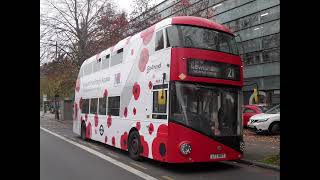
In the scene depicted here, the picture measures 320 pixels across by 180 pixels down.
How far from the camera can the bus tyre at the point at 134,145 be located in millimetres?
11873

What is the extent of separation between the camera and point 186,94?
32.9 feet

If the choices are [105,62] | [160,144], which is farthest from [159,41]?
[105,62]

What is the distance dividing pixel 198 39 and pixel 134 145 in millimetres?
3865

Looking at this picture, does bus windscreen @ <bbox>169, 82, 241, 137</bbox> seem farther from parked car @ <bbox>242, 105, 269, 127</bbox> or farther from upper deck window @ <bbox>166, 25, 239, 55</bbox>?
parked car @ <bbox>242, 105, 269, 127</bbox>

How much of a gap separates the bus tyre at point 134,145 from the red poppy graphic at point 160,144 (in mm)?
1266

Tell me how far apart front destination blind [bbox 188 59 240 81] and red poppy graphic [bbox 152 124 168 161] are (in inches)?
61.7

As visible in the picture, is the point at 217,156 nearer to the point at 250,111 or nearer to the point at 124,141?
the point at 124,141

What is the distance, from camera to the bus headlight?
9.76 metres

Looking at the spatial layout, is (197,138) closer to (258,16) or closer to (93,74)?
(93,74)

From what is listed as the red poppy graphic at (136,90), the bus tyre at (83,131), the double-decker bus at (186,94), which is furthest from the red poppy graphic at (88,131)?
the red poppy graphic at (136,90)
